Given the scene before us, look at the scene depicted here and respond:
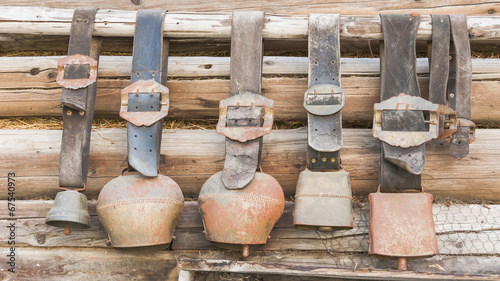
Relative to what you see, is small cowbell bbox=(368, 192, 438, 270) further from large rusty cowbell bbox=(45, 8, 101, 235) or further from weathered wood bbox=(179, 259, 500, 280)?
large rusty cowbell bbox=(45, 8, 101, 235)

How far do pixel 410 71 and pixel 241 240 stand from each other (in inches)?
53.2

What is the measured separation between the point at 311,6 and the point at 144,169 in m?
1.63

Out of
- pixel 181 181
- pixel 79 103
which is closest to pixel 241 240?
pixel 181 181

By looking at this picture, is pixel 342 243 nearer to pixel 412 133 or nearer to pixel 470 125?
pixel 412 133

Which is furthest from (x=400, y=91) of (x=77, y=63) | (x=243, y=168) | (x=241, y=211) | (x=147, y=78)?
(x=77, y=63)

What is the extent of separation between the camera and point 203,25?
10.8ft

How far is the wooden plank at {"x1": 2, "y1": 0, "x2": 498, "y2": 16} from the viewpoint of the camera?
3650 millimetres

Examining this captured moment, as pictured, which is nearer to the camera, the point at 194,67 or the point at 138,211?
the point at 138,211

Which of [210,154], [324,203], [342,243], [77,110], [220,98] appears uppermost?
[220,98]

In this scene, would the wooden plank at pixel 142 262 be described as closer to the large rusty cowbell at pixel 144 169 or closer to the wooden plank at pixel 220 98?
the large rusty cowbell at pixel 144 169

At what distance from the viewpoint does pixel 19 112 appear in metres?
3.55

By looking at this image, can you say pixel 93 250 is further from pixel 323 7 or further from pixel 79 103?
pixel 323 7

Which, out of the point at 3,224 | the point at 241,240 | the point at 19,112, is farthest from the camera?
the point at 19,112

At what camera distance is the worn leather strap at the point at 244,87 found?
9.70ft
